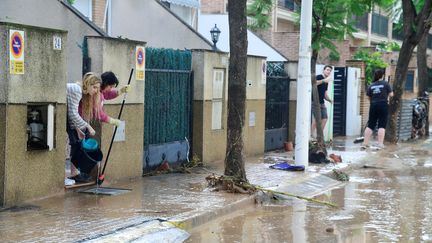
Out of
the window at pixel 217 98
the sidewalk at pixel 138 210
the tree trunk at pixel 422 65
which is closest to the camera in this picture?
the sidewalk at pixel 138 210

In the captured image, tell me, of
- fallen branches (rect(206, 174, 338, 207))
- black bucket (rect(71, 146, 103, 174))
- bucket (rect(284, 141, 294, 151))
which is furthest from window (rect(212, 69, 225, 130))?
black bucket (rect(71, 146, 103, 174))

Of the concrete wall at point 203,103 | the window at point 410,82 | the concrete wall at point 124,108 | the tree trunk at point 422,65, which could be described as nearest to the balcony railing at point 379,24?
the window at point 410,82

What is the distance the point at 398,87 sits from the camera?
20.2m

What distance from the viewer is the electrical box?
30.4 feet

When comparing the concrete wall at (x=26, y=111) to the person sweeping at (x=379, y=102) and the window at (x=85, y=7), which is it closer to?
the window at (x=85, y=7)

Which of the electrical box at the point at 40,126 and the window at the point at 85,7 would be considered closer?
the electrical box at the point at 40,126

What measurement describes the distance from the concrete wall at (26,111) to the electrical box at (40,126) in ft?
0.28

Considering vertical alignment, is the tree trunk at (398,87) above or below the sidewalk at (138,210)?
above

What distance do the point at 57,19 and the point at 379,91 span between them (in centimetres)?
794

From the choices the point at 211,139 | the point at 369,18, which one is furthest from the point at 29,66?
the point at 369,18

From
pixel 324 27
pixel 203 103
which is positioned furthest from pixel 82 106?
pixel 324 27

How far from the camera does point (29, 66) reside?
8.94 m

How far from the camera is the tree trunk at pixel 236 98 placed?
1068cm

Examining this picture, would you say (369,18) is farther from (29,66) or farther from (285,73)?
(29,66)
